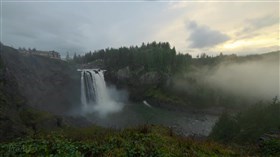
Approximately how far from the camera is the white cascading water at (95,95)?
8588 cm

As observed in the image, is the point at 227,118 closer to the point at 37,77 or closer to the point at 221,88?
the point at 37,77

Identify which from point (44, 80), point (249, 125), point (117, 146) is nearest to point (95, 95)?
point (44, 80)

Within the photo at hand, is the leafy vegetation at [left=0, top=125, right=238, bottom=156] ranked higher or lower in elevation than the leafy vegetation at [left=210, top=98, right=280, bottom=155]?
higher

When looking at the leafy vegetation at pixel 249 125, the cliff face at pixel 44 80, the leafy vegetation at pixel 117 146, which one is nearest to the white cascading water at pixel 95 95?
the cliff face at pixel 44 80

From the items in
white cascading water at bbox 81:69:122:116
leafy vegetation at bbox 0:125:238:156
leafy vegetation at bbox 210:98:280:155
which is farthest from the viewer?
white cascading water at bbox 81:69:122:116

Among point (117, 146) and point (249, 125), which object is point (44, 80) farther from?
point (117, 146)

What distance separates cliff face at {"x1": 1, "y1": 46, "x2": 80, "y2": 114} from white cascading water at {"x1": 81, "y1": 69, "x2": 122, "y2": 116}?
2.55m

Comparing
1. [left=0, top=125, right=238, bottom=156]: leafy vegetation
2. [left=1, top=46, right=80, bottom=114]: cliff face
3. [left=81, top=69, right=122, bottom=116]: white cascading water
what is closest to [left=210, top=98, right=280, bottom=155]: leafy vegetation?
[left=0, top=125, right=238, bottom=156]: leafy vegetation

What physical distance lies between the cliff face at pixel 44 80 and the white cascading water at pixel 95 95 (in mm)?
2554

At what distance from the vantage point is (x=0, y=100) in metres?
43.4

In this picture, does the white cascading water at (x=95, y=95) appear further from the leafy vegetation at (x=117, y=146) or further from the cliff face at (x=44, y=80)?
the leafy vegetation at (x=117, y=146)

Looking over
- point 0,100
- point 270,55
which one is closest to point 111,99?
point 0,100

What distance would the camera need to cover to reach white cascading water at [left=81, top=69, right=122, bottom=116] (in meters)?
85.9

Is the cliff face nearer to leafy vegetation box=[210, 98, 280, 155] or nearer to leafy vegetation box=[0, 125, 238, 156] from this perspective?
leafy vegetation box=[210, 98, 280, 155]
